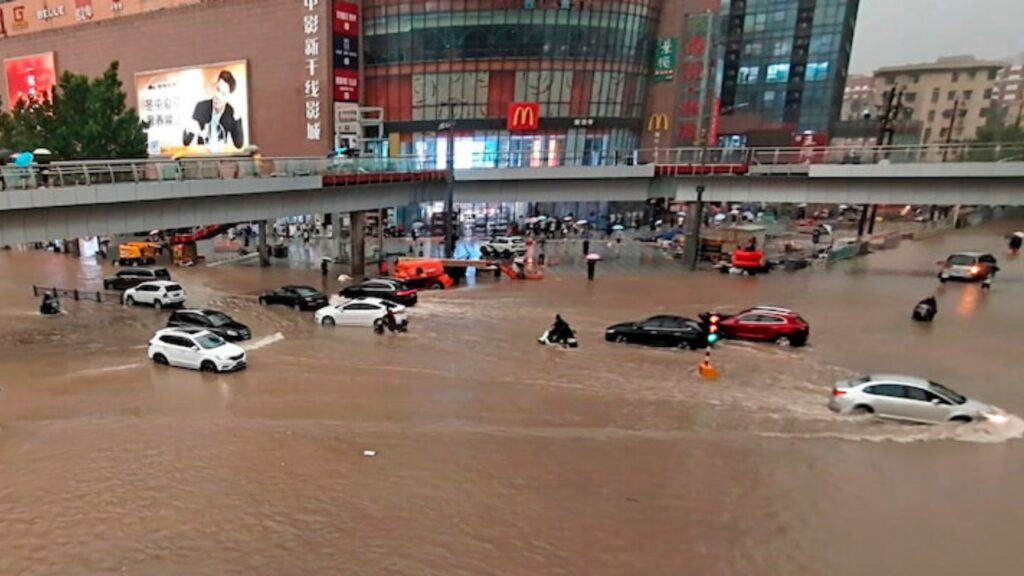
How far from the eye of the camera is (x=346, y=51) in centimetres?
6088

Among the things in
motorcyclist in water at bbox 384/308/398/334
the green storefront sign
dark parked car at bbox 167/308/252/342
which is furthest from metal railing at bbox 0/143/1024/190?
the green storefront sign

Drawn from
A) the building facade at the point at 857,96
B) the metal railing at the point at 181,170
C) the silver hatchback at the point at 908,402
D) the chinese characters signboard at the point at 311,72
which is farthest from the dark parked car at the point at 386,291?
the building facade at the point at 857,96

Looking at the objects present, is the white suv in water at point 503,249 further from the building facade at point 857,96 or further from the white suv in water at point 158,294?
the building facade at point 857,96

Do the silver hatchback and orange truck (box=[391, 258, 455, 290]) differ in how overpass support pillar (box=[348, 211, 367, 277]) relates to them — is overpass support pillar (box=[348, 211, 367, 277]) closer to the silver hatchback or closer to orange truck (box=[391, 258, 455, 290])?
orange truck (box=[391, 258, 455, 290])

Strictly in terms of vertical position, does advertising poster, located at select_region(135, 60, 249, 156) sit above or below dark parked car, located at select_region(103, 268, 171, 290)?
above

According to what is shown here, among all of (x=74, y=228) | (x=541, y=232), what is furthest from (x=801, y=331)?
(x=541, y=232)

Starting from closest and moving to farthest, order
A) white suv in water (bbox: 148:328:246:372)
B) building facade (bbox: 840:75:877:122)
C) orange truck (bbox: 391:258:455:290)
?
1. white suv in water (bbox: 148:328:246:372)
2. orange truck (bbox: 391:258:455:290)
3. building facade (bbox: 840:75:877:122)

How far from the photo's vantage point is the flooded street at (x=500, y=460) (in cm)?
1068

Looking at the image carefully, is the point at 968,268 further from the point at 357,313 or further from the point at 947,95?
the point at 947,95

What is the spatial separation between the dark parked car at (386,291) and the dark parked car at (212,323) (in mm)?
6654

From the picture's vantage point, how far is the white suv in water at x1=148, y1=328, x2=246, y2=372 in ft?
64.5

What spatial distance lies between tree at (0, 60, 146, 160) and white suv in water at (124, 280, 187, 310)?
49.3 ft

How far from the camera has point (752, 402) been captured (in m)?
17.2

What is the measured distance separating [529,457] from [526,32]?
182 ft
